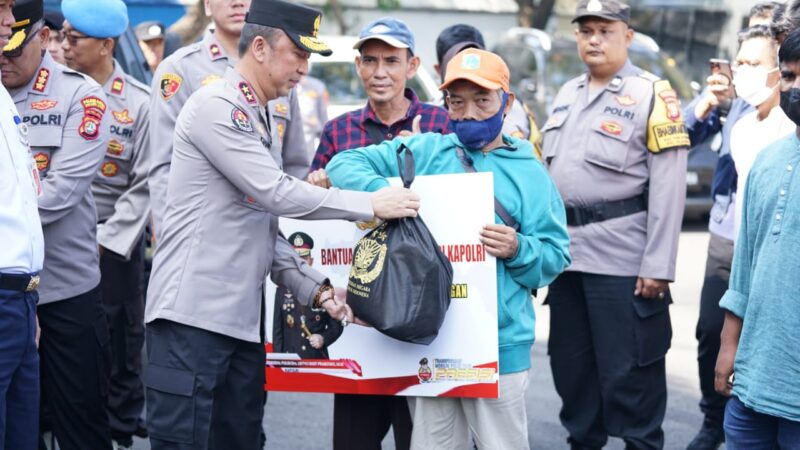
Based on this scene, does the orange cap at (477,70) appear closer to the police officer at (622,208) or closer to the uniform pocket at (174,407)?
the uniform pocket at (174,407)

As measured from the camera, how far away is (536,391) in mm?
7641

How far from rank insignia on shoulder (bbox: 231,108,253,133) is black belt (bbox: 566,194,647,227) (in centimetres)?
205

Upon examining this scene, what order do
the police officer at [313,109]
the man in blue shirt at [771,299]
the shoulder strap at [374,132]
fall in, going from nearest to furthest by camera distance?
the man in blue shirt at [771,299] → the shoulder strap at [374,132] → the police officer at [313,109]

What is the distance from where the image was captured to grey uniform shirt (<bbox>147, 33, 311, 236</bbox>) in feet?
16.3

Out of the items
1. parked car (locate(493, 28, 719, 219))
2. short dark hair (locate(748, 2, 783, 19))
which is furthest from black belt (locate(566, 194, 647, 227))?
parked car (locate(493, 28, 719, 219))

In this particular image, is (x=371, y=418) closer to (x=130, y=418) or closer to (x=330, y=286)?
(x=330, y=286)

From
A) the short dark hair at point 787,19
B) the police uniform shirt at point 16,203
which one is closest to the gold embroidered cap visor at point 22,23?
the police uniform shirt at point 16,203

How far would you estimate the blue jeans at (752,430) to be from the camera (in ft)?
12.8

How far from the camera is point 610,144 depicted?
5.59m

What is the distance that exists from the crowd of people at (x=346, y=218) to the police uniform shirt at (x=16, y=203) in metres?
0.01

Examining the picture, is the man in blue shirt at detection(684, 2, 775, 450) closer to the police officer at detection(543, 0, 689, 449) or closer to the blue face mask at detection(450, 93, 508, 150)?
the police officer at detection(543, 0, 689, 449)

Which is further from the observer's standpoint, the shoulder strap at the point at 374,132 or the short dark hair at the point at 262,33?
the shoulder strap at the point at 374,132

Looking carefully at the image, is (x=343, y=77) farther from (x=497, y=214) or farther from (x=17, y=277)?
(x=17, y=277)

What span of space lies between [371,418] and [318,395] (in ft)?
8.93
